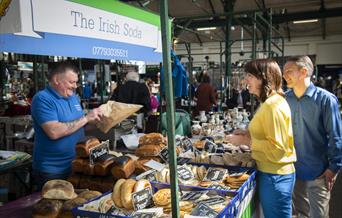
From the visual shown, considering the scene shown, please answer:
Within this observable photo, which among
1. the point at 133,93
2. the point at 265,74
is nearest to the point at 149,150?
the point at 265,74

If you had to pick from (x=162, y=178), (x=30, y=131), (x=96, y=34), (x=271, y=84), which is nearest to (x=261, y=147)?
(x=271, y=84)

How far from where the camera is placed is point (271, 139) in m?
1.93

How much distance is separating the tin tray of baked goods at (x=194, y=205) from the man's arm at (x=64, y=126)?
2.08ft

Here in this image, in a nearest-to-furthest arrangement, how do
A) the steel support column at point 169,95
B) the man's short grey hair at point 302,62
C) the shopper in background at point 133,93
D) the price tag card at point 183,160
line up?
1. the steel support column at point 169,95
2. the price tag card at point 183,160
3. the man's short grey hair at point 302,62
4. the shopper in background at point 133,93

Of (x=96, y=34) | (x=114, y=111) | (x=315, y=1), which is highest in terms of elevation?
(x=315, y=1)

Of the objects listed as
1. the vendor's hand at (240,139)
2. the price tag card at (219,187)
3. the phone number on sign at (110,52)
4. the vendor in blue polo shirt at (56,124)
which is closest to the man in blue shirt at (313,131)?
the vendor's hand at (240,139)

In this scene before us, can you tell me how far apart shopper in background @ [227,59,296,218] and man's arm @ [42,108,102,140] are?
973 mm

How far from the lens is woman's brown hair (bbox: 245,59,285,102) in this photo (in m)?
2.04

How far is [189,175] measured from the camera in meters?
1.93

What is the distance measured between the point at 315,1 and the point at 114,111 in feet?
31.8

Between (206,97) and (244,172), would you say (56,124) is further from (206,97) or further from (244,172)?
(206,97)

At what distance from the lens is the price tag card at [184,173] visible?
74.6 inches

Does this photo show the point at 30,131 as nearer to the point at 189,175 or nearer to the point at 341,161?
the point at 189,175

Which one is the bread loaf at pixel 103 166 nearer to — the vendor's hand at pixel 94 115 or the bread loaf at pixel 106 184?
the bread loaf at pixel 106 184
